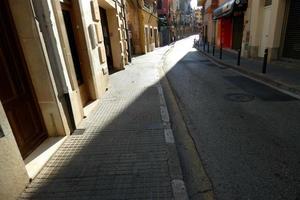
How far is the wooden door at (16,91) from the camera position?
11.2ft

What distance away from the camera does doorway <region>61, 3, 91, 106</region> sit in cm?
558

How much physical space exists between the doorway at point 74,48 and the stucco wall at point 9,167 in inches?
135

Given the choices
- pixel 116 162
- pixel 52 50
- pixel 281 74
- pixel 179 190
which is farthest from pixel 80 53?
pixel 281 74

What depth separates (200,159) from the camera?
3.49 m

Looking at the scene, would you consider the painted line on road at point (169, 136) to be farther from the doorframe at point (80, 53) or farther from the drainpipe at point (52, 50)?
the doorframe at point (80, 53)

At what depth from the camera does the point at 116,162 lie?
11.2ft

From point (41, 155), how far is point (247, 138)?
3.77 meters

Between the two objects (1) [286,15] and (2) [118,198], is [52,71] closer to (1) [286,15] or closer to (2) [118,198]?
(2) [118,198]

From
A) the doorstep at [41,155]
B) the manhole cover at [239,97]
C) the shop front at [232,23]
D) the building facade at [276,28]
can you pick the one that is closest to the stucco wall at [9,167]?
the doorstep at [41,155]

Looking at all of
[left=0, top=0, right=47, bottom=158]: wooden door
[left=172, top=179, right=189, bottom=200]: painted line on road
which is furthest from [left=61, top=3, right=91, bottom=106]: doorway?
[left=172, top=179, right=189, bottom=200]: painted line on road

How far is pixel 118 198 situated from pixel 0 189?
1.38 meters

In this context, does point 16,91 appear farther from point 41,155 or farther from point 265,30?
point 265,30

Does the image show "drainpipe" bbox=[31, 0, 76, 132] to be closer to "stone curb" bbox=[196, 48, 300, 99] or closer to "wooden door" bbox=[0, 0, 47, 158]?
"wooden door" bbox=[0, 0, 47, 158]

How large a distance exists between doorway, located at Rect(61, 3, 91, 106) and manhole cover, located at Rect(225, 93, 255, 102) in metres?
4.35
